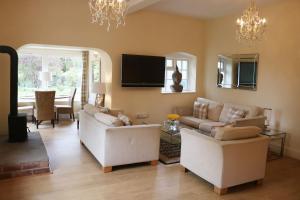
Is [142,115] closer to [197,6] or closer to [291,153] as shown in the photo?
[197,6]

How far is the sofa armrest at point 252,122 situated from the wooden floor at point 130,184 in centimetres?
A: 86

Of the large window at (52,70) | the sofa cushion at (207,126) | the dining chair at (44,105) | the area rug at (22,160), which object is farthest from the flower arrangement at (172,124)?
the large window at (52,70)

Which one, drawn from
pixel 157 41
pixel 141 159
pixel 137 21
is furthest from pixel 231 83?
pixel 141 159

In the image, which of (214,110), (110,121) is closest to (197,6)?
(214,110)

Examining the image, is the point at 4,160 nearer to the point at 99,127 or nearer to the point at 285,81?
the point at 99,127

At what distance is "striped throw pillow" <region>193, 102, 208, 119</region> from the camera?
660 centimetres

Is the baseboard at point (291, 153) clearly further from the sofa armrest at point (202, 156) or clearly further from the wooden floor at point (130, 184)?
the sofa armrest at point (202, 156)

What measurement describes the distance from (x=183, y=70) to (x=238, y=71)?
1858 millimetres

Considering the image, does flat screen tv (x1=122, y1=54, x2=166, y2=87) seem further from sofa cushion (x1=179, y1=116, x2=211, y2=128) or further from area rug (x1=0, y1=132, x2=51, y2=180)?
area rug (x1=0, y1=132, x2=51, y2=180)

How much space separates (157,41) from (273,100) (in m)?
3.11

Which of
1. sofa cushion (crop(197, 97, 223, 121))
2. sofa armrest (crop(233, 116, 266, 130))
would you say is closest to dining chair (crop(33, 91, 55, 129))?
sofa cushion (crop(197, 97, 223, 121))

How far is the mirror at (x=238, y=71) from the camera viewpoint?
604 cm

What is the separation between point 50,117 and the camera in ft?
23.0

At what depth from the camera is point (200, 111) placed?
22.0ft
